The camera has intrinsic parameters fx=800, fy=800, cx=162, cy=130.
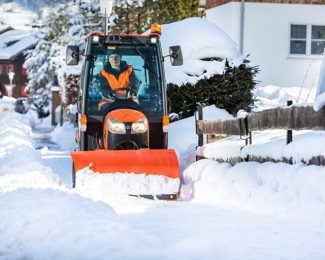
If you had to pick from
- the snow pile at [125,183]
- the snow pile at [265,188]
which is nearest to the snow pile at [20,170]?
the snow pile at [125,183]

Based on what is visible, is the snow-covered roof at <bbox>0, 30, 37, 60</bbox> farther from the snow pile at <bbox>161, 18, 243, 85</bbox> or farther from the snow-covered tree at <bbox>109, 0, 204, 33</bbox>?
the snow pile at <bbox>161, 18, 243, 85</bbox>

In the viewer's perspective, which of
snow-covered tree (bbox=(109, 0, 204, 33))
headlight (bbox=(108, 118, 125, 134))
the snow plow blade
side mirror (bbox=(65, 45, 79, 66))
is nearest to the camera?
the snow plow blade

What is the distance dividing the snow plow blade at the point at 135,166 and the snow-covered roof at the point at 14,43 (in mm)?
83373

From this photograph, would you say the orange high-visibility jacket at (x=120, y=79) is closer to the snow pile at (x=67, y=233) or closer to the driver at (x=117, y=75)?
the driver at (x=117, y=75)

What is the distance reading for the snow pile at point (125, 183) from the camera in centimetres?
980

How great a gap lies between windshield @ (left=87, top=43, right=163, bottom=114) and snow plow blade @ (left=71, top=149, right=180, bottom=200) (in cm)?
130

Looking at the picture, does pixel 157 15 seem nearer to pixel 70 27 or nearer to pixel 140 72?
pixel 70 27

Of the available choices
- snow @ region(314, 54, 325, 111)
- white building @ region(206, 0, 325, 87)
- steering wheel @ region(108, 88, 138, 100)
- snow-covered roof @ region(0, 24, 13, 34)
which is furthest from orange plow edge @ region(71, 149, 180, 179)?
snow-covered roof @ region(0, 24, 13, 34)

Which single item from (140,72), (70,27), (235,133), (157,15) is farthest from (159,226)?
(70,27)

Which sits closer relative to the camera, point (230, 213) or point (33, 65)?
point (230, 213)

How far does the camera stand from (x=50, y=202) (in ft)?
24.8

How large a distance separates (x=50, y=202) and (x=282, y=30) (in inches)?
763

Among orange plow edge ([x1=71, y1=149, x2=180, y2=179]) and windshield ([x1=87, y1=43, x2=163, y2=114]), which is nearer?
orange plow edge ([x1=71, y1=149, x2=180, y2=179])

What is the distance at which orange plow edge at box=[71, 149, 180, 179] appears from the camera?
999cm
